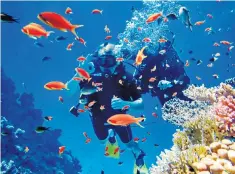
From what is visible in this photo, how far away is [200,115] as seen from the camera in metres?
4.81

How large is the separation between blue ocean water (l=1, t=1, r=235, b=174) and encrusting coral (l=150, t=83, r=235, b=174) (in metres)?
27.7

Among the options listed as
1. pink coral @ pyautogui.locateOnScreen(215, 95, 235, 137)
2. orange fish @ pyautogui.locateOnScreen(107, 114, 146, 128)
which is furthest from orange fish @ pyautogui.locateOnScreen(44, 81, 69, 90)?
pink coral @ pyautogui.locateOnScreen(215, 95, 235, 137)

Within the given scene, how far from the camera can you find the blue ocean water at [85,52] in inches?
1339

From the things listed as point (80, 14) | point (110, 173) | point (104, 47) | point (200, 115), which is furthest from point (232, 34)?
point (200, 115)

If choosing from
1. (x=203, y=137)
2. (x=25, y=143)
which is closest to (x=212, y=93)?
(x=203, y=137)

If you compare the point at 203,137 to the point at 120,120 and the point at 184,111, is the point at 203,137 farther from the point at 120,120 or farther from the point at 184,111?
the point at 120,120

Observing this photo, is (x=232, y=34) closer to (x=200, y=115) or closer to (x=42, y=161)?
(x=42, y=161)

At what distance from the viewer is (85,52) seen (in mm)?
37969

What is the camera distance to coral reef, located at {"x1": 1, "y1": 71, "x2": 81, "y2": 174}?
11.3 meters

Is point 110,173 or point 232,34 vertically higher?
point 232,34

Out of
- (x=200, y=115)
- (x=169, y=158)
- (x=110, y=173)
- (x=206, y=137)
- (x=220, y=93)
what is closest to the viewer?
(x=169, y=158)

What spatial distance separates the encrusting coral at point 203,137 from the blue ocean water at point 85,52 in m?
27.7

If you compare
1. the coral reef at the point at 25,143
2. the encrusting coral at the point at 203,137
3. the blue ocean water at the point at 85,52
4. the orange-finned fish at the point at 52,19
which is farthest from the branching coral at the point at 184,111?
the blue ocean water at the point at 85,52

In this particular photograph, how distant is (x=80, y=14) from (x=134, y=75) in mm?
29494
